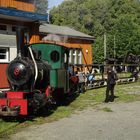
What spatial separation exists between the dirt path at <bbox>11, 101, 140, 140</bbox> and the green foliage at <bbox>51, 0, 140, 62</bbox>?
42.9m

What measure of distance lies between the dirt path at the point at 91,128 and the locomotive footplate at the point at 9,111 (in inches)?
27.9

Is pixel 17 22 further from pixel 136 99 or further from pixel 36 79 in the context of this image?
pixel 36 79

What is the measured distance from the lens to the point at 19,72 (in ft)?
41.0

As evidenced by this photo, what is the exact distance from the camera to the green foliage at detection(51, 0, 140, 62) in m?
57.6

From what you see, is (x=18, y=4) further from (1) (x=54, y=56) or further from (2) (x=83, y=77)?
(1) (x=54, y=56)

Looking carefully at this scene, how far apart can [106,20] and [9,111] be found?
216ft

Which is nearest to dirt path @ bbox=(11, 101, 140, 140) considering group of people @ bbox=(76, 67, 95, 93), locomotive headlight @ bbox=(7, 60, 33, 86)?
locomotive headlight @ bbox=(7, 60, 33, 86)

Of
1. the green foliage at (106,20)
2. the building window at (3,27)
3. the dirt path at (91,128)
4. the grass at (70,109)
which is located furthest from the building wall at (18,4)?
the green foliage at (106,20)

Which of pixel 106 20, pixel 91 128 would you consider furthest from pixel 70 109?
pixel 106 20

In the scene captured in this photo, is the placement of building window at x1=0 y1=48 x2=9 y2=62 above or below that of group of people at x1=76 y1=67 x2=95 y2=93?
above

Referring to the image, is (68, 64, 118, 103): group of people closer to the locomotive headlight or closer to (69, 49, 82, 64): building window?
the locomotive headlight

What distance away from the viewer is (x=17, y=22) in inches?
987

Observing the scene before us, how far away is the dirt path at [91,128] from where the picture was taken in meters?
9.86

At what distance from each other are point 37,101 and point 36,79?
82 cm
